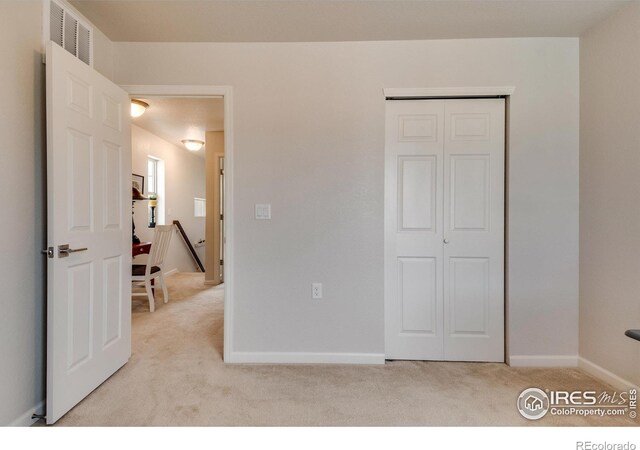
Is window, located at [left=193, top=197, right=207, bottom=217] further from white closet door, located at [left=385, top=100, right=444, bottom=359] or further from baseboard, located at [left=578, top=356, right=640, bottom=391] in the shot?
baseboard, located at [left=578, top=356, right=640, bottom=391]

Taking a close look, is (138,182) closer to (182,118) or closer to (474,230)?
(182,118)

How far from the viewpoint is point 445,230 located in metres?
2.45

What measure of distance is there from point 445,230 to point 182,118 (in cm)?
386

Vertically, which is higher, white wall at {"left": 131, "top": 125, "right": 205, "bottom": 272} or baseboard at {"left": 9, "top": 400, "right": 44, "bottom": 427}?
white wall at {"left": 131, "top": 125, "right": 205, "bottom": 272}

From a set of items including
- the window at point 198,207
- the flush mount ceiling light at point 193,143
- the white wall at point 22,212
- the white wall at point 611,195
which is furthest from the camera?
the window at point 198,207

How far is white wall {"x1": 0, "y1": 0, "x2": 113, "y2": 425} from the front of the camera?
1.57m

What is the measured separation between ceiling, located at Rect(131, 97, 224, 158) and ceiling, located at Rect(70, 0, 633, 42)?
114cm

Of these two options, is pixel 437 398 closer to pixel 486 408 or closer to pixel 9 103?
pixel 486 408

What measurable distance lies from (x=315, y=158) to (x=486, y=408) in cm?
195

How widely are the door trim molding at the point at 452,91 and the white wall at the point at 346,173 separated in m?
0.05

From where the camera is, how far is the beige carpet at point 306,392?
5.75 ft

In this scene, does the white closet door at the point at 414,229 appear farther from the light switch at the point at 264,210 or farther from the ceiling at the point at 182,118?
the ceiling at the point at 182,118

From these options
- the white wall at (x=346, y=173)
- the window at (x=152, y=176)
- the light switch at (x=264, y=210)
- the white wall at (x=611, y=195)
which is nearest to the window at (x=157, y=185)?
the window at (x=152, y=176)

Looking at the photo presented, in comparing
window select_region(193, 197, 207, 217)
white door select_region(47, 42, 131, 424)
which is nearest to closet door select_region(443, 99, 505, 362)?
white door select_region(47, 42, 131, 424)
